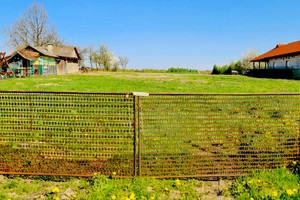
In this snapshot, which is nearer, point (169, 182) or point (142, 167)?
point (169, 182)

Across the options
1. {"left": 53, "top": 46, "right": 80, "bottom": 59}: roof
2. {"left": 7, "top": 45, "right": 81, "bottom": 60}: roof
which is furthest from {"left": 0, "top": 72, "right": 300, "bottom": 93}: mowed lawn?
{"left": 53, "top": 46, "right": 80, "bottom": 59}: roof

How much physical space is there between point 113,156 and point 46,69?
3833 centimetres

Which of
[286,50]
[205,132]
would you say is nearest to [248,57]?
[286,50]

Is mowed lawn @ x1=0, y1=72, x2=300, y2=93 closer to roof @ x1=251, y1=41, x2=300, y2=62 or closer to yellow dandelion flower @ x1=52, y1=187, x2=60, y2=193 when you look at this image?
yellow dandelion flower @ x1=52, y1=187, x2=60, y2=193

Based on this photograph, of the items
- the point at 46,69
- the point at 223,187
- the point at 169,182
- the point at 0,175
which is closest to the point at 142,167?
Result: the point at 169,182

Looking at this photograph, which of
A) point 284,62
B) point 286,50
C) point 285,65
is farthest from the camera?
point 286,50

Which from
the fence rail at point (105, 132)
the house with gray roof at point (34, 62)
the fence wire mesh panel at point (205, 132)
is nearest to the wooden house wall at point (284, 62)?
the fence wire mesh panel at point (205, 132)

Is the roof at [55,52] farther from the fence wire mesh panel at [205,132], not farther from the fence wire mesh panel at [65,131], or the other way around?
the fence wire mesh panel at [205,132]

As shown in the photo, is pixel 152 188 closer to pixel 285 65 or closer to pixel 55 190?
pixel 55 190

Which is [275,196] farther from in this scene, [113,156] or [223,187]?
[113,156]

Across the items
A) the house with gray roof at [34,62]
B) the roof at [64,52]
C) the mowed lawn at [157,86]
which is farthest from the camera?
the roof at [64,52]

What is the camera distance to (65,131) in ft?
11.4

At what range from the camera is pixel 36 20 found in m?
53.2

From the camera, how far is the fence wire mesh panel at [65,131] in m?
3.23
